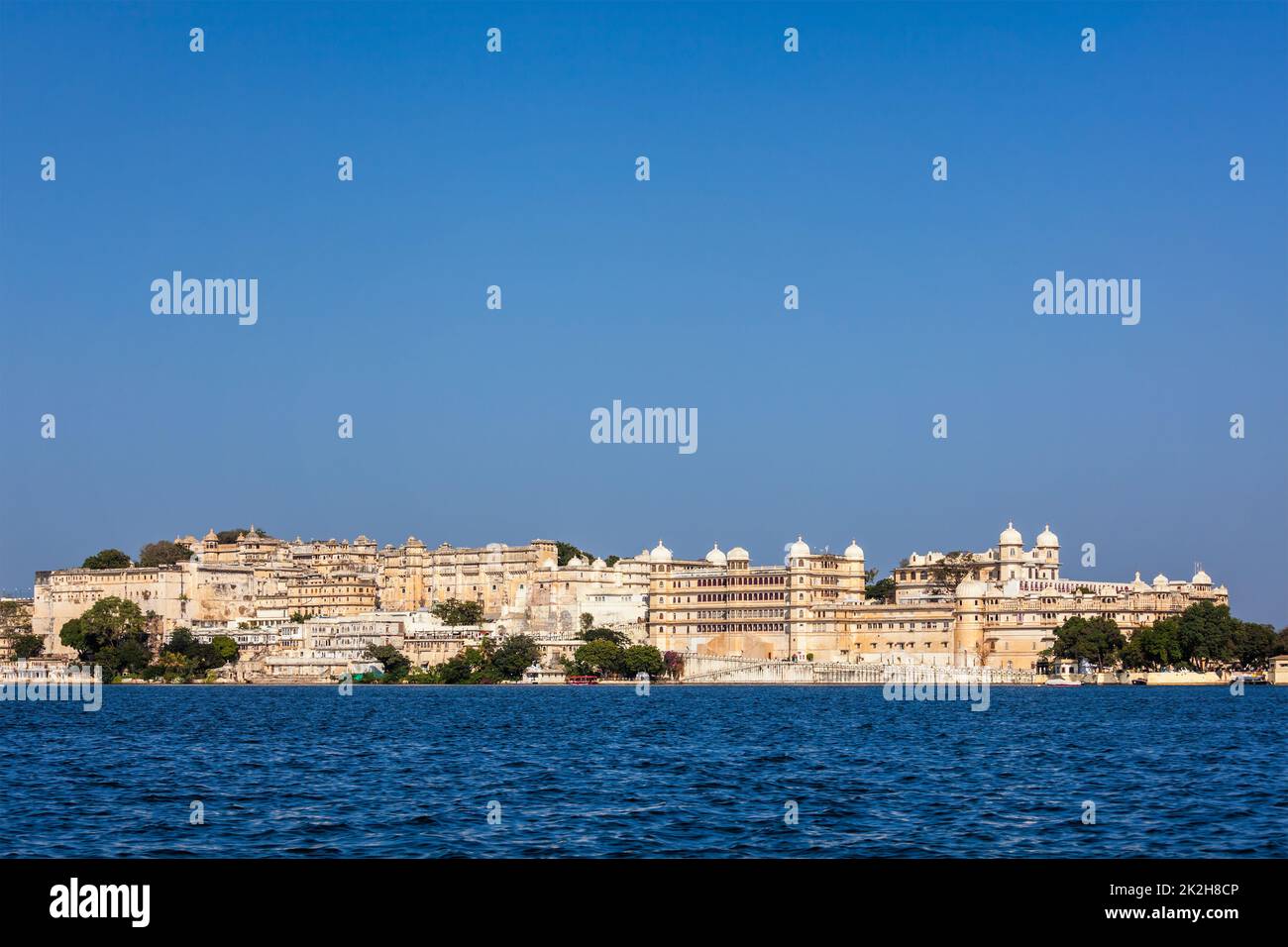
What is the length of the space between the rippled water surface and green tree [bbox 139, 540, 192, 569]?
108563 millimetres

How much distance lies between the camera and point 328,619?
139 meters

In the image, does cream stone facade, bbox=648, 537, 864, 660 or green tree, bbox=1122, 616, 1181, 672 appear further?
cream stone facade, bbox=648, 537, 864, 660

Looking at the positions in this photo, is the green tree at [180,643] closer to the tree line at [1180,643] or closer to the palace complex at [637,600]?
the palace complex at [637,600]

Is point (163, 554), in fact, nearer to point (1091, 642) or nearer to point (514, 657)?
point (514, 657)

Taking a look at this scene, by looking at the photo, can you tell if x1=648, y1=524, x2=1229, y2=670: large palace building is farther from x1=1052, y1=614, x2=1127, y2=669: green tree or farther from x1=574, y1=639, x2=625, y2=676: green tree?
x1=574, y1=639, x2=625, y2=676: green tree

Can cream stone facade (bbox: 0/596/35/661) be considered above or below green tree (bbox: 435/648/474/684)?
above

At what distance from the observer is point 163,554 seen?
173 metres

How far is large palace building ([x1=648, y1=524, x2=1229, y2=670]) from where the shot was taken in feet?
413

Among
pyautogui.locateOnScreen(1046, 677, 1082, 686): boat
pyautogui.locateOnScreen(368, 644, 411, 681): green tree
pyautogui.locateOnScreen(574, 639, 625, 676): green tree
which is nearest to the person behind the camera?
pyautogui.locateOnScreen(1046, 677, 1082, 686): boat

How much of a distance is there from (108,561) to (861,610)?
2951 inches

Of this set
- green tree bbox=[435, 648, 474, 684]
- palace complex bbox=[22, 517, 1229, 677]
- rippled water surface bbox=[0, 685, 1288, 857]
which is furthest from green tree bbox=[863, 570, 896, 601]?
rippled water surface bbox=[0, 685, 1288, 857]
